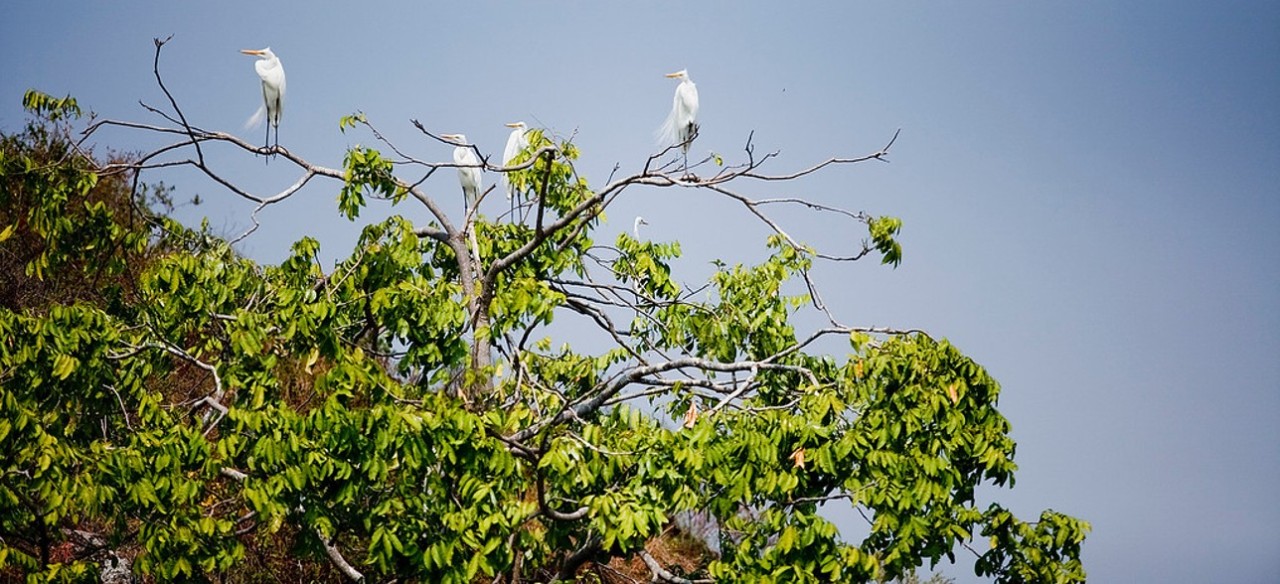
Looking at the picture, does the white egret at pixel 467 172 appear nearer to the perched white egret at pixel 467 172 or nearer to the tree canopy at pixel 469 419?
the perched white egret at pixel 467 172

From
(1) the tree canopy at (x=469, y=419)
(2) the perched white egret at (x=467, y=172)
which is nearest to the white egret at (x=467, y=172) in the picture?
(2) the perched white egret at (x=467, y=172)

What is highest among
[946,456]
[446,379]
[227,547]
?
[446,379]

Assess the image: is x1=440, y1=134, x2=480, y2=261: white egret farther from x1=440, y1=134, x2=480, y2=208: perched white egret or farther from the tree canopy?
the tree canopy

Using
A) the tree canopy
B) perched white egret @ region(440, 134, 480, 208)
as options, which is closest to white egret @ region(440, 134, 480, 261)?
perched white egret @ region(440, 134, 480, 208)

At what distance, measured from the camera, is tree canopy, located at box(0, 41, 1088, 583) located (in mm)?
4273

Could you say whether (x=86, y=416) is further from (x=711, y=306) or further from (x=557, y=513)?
(x=711, y=306)

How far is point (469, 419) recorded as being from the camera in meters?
4.18

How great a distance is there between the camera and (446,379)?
17.3 feet

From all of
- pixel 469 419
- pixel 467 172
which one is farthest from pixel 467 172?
pixel 469 419

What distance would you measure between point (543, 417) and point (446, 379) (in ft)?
1.72

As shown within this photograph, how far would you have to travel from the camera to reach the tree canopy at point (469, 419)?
4.27m

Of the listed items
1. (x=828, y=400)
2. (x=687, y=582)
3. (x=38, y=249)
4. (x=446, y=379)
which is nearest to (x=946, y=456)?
(x=828, y=400)

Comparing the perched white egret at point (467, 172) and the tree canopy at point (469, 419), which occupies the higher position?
the perched white egret at point (467, 172)

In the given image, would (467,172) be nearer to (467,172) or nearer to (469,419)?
(467,172)
